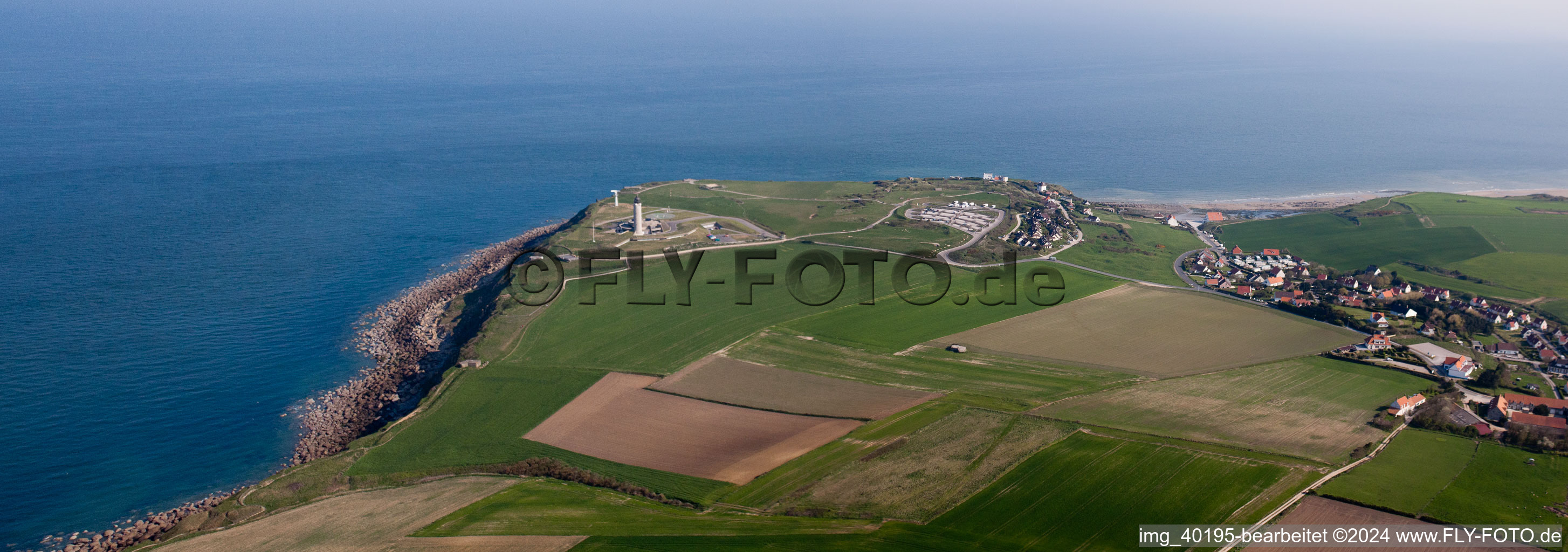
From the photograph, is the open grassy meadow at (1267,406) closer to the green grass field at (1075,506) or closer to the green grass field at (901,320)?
the green grass field at (1075,506)

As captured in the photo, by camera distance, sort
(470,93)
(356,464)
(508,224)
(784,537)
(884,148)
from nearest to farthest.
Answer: (784,537), (356,464), (508,224), (884,148), (470,93)

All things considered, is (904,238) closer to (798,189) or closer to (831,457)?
(798,189)

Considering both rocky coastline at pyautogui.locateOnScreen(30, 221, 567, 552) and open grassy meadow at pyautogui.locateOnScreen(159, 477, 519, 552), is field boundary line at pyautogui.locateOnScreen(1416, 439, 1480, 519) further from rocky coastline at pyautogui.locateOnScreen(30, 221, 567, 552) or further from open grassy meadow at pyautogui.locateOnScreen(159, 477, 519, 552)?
rocky coastline at pyautogui.locateOnScreen(30, 221, 567, 552)

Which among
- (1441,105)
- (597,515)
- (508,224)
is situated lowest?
(597,515)

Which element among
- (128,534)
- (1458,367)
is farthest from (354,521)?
(1458,367)

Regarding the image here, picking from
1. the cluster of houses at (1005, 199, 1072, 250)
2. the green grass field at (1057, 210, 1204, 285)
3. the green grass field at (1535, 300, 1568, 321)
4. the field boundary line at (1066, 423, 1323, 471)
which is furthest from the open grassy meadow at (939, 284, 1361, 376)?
the green grass field at (1535, 300, 1568, 321)

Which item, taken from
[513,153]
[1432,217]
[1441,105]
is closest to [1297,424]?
[1432,217]

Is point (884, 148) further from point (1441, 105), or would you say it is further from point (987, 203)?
point (1441, 105)

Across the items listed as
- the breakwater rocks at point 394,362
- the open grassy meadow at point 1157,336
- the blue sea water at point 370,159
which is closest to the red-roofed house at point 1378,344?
the open grassy meadow at point 1157,336
